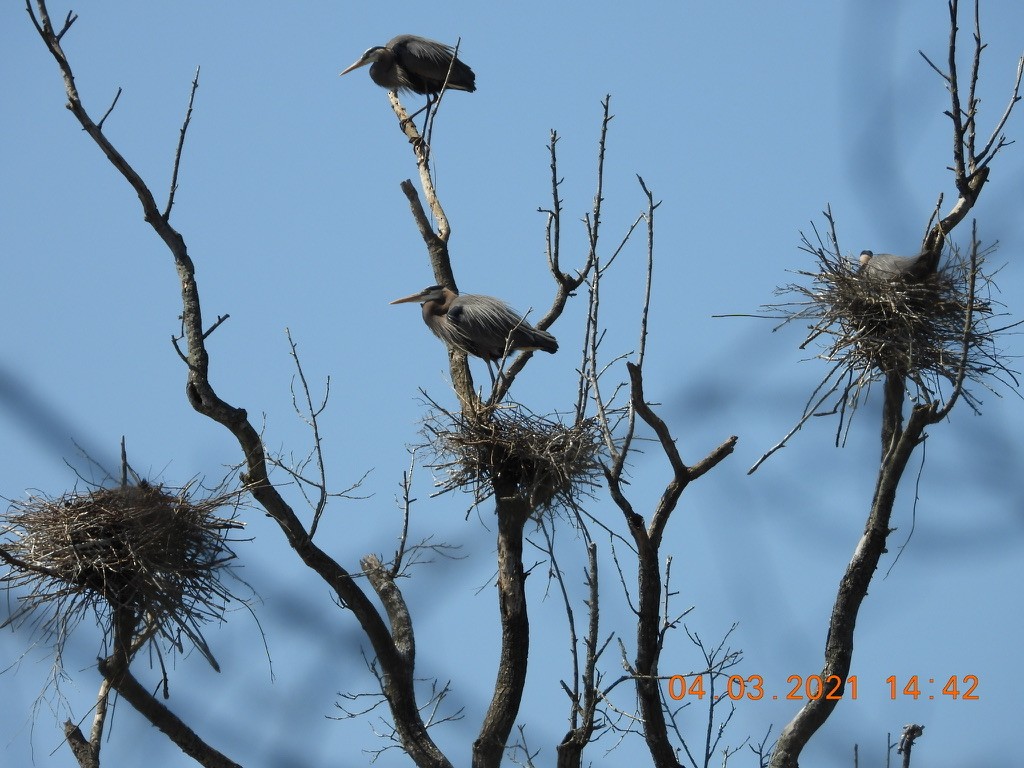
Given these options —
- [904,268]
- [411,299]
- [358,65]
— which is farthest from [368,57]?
[904,268]

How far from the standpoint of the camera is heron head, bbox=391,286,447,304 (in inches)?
324

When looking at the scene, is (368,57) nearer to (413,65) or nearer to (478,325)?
(413,65)

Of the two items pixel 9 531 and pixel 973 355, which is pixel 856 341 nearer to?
pixel 973 355

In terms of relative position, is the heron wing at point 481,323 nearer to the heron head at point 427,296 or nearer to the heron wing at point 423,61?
the heron head at point 427,296

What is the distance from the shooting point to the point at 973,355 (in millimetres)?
5586

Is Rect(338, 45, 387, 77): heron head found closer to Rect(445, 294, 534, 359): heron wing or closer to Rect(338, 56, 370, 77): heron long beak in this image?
Rect(338, 56, 370, 77): heron long beak

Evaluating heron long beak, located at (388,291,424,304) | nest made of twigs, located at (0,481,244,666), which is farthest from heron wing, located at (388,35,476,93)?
nest made of twigs, located at (0,481,244,666)

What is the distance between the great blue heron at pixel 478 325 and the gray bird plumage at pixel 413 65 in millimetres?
3434

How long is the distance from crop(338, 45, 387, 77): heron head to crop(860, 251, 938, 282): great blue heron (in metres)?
6.30

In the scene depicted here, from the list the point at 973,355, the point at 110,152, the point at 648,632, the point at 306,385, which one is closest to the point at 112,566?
the point at 306,385

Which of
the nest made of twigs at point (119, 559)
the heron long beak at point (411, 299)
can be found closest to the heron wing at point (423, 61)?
the heron long beak at point (411, 299)

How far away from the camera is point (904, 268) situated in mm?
5953

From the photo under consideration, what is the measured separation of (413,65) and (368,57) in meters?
0.60

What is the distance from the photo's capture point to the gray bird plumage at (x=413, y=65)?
11094 millimetres
